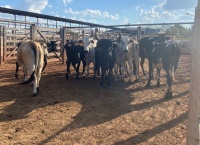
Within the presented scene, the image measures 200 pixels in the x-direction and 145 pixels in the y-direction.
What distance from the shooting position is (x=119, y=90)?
8.20m

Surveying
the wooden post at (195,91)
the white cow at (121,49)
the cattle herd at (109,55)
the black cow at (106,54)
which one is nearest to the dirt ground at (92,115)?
the cattle herd at (109,55)

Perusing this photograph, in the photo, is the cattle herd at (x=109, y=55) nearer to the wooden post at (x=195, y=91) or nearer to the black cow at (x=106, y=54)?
the black cow at (x=106, y=54)

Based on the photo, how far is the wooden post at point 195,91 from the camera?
1.76m

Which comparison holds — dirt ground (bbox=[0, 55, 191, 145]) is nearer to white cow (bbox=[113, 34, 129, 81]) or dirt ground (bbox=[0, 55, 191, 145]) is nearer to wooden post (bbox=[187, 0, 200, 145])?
white cow (bbox=[113, 34, 129, 81])

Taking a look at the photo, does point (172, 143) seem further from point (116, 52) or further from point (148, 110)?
point (116, 52)

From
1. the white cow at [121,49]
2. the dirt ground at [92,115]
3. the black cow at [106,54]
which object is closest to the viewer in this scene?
the dirt ground at [92,115]

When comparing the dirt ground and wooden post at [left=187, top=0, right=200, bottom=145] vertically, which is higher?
wooden post at [left=187, top=0, right=200, bottom=145]

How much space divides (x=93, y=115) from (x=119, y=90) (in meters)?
2.79

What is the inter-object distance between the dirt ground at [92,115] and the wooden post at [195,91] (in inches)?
95.4

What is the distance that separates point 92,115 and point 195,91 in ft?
A: 13.1

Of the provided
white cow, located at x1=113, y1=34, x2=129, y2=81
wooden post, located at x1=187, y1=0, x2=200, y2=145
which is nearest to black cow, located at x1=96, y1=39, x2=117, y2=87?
white cow, located at x1=113, y1=34, x2=129, y2=81

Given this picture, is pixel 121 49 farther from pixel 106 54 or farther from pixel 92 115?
pixel 92 115

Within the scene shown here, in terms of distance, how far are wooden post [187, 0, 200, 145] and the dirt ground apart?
2423 mm

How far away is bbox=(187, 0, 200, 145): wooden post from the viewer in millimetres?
1761
